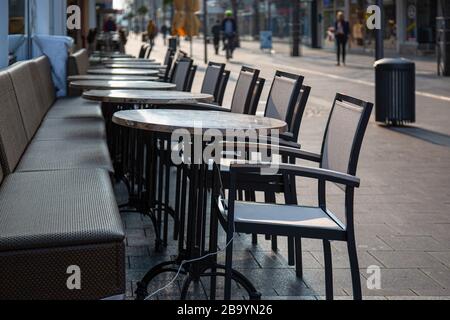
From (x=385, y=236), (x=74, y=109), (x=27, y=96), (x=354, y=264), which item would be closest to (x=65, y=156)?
(x=27, y=96)

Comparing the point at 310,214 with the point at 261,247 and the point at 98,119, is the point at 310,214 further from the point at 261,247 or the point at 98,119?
the point at 98,119

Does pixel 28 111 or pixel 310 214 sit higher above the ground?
pixel 28 111

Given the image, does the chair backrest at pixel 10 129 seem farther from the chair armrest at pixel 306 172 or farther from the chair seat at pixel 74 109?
the chair seat at pixel 74 109

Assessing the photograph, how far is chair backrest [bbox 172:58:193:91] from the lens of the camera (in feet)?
31.1

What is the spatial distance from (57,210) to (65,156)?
1915mm

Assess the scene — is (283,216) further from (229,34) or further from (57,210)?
(229,34)

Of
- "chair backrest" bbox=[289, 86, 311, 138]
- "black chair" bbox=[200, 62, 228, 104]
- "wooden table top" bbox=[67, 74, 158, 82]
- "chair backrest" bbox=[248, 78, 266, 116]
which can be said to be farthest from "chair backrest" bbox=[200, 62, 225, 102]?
"chair backrest" bbox=[289, 86, 311, 138]

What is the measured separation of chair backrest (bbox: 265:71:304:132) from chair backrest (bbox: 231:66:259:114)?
12.0 inches

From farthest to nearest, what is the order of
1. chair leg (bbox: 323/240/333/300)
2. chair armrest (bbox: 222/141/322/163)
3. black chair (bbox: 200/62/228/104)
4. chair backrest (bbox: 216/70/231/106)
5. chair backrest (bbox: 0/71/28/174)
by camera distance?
black chair (bbox: 200/62/228/104) < chair backrest (bbox: 216/70/231/106) < chair backrest (bbox: 0/71/28/174) < chair armrest (bbox: 222/141/322/163) < chair leg (bbox: 323/240/333/300)

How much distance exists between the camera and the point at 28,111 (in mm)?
6594

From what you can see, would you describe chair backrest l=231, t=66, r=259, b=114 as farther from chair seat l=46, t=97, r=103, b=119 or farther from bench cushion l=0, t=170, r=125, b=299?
bench cushion l=0, t=170, r=125, b=299

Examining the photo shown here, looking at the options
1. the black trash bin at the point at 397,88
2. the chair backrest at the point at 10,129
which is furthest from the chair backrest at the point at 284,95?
the black trash bin at the point at 397,88

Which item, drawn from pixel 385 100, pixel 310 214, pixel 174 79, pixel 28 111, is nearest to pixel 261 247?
pixel 310 214
